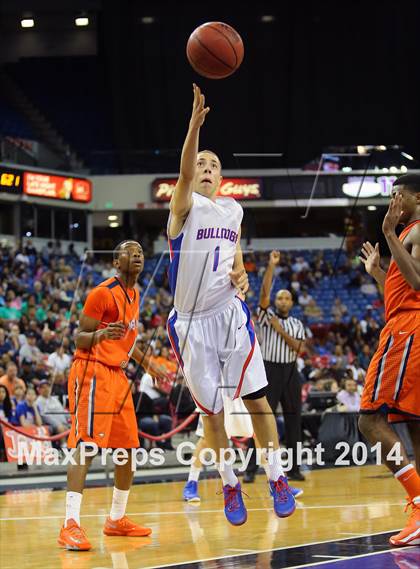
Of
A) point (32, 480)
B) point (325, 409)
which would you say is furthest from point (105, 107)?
point (32, 480)

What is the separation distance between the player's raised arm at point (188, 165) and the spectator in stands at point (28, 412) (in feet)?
21.0

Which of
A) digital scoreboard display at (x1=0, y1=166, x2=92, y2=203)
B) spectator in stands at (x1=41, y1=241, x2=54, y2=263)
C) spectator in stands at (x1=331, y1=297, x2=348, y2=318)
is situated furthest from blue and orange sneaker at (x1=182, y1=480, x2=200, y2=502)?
digital scoreboard display at (x1=0, y1=166, x2=92, y2=203)

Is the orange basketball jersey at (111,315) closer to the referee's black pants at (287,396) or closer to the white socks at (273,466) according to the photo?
the white socks at (273,466)

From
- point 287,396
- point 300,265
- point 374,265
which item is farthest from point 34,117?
point 374,265

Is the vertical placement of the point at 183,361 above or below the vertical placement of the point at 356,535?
above

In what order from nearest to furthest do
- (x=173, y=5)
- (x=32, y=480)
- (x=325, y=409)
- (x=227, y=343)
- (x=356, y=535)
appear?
(x=227, y=343)
(x=356, y=535)
(x=32, y=480)
(x=325, y=409)
(x=173, y=5)

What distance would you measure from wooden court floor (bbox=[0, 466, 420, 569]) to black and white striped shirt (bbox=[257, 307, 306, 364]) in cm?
130

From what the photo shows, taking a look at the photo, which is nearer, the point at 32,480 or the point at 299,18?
the point at 32,480

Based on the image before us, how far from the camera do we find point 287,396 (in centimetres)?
986

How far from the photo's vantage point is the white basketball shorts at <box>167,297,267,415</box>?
18.0 ft

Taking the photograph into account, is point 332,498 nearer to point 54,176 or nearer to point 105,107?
point 54,176

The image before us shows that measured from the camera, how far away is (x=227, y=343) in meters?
5.54

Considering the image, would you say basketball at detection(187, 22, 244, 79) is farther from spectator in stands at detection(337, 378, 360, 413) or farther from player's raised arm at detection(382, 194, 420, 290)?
spectator in stands at detection(337, 378, 360, 413)

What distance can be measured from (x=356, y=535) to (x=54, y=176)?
902 inches
